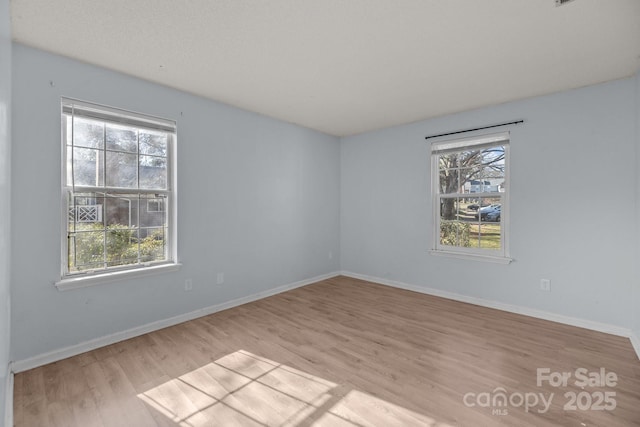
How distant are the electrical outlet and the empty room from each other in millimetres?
32

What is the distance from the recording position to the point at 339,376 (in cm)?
217

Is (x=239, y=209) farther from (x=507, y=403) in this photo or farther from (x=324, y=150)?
(x=507, y=403)

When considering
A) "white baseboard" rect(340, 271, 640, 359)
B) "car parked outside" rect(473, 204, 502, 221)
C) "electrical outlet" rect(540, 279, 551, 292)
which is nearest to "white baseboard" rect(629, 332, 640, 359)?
"white baseboard" rect(340, 271, 640, 359)

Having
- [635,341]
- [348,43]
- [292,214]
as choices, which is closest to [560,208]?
[635,341]

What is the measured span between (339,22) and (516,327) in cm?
339

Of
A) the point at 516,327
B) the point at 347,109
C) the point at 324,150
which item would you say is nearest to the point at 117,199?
the point at 347,109

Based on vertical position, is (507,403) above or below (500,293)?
below

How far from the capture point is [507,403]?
73.7 inches

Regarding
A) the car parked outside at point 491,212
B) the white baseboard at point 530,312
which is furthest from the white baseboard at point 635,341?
the car parked outside at point 491,212

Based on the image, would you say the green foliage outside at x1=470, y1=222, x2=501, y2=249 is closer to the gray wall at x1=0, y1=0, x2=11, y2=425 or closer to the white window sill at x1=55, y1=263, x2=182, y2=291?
the white window sill at x1=55, y1=263, x2=182, y2=291

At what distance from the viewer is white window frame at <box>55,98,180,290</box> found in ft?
8.06

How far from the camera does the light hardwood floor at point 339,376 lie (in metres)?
1.76

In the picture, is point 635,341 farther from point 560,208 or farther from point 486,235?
point 486,235

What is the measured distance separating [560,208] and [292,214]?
3412mm
